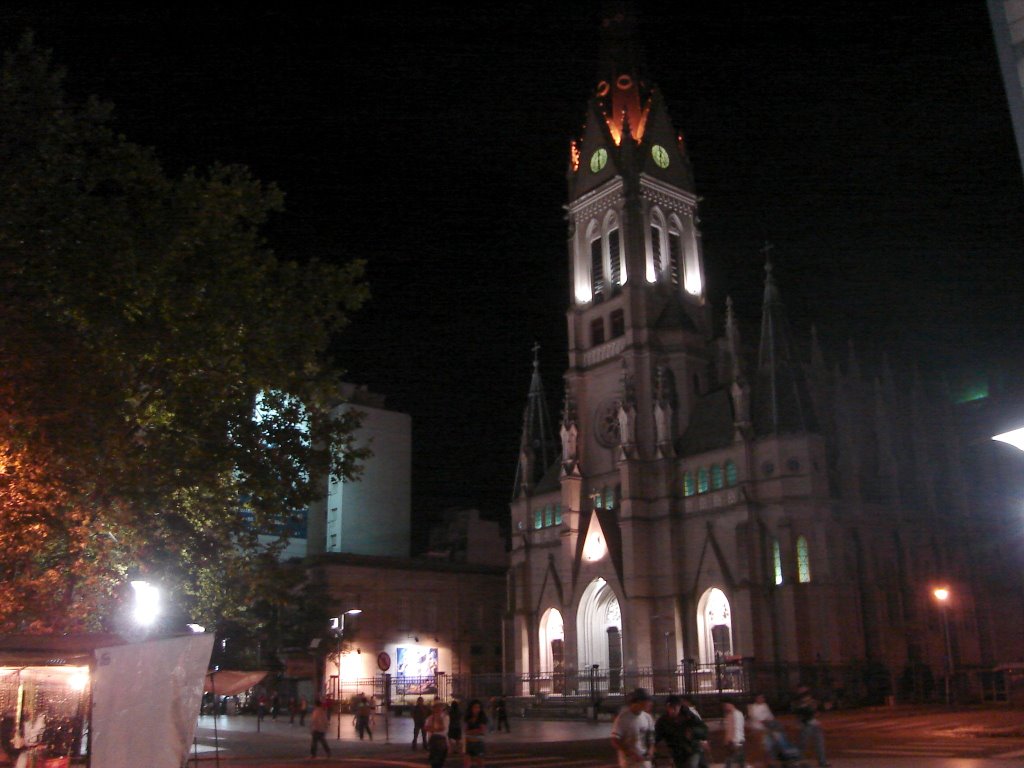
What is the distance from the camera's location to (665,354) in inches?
2463

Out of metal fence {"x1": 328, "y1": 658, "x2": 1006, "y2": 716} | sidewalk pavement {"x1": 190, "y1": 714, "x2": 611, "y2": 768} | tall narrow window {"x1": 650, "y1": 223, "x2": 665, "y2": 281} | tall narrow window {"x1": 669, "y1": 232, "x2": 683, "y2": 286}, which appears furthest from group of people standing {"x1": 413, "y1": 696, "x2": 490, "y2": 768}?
tall narrow window {"x1": 669, "y1": 232, "x2": 683, "y2": 286}

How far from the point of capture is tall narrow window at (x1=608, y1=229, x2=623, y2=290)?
6650 centimetres

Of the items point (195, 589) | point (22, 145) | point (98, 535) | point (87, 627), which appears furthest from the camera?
point (195, 589)

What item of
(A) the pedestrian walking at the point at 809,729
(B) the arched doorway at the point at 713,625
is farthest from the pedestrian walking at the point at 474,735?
(B) the arched doorway at the point at 713,625

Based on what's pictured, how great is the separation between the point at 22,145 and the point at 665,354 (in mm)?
48078

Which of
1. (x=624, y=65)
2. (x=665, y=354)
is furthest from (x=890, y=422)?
(x=624, y=65)

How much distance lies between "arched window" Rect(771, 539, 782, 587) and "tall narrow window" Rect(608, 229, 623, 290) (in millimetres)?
21129

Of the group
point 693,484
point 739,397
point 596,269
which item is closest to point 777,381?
point 739,397

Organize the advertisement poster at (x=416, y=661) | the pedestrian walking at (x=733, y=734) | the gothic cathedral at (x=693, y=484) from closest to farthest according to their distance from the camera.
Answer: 1. the pedestrian walking at (x=733, y=734)
2. the gothic cathedral at (x=693, y=484)
3. the advertisement poster at (x=416, y=661)

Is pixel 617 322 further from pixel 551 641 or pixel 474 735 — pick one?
pixel 474 735

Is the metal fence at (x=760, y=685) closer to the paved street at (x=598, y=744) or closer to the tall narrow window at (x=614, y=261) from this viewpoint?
the paved street at (x=598, y=744)

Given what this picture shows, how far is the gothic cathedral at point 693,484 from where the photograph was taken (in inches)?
2069

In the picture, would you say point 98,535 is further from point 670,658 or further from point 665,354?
point 665,354

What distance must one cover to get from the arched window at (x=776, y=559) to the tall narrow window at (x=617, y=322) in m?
18.0
